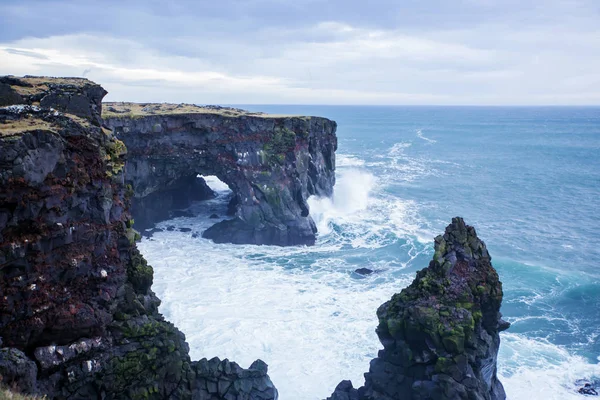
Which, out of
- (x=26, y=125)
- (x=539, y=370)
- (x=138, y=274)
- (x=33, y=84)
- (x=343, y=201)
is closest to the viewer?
(x=26, y=125)

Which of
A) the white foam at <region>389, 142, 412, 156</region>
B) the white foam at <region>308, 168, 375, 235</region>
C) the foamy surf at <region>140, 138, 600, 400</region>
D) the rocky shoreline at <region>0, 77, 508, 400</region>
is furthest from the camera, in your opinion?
the white foam at <region>389, 142, 412, 156</region>

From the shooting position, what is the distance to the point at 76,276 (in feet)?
62.4

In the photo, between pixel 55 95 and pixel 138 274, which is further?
pixel 138 274

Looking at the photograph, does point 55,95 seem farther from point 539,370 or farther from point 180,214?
point 180,214

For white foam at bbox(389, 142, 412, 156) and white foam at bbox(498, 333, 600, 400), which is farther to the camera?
white foam at bbox(389, 142, 412, 156)

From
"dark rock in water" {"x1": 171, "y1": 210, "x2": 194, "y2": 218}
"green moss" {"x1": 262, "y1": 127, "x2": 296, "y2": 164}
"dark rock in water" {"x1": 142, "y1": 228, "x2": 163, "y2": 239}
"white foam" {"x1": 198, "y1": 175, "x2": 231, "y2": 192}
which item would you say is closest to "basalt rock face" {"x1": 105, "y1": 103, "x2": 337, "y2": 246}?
"green moss" {"x1": 262, "y1": 127, "x2": 296, "y2": 164}

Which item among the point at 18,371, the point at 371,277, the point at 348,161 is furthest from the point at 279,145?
the point at 348,161

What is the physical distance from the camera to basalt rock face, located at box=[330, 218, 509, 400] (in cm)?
1961

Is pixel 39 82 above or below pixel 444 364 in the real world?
above

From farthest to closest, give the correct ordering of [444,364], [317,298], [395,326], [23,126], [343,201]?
1. [343,201]
2. [317,298]
3. [395,326]
4. [444,364]
5. [23,126]

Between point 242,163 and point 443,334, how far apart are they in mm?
32049

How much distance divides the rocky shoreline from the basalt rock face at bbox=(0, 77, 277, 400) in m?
0.04

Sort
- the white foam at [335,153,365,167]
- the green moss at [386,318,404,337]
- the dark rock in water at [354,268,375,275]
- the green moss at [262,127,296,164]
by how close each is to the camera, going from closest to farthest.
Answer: the green moss at [386,318,404,337], the dark rock in water at [354,268,375,275], the green moss at [262,127,296,164], the white foam at [335,153,365,167]

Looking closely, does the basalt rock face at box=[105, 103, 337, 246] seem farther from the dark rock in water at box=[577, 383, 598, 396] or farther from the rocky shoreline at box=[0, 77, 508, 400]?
the dark rock in water at box=[577, 383, 598, 396]
